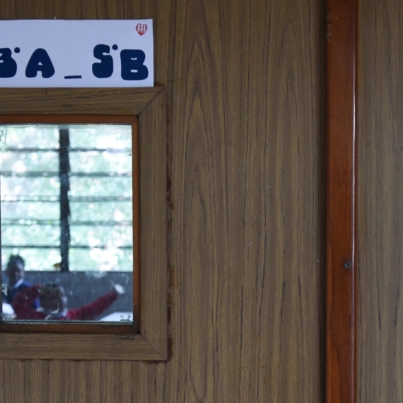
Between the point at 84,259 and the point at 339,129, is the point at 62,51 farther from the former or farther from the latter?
the point at 339,129

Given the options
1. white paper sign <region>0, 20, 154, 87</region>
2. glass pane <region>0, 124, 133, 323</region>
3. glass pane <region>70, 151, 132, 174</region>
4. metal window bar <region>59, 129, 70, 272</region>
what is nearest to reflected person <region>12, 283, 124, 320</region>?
glass pane <region>0, 124, 133, 323</region>

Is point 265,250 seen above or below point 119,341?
above

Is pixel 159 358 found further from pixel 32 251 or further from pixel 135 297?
pixel 32 251

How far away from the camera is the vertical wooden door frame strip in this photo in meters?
1.07

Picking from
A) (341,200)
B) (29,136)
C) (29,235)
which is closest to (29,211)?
(29,235)

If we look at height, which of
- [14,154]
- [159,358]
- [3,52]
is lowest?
[159,358]

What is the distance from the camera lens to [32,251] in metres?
1.13

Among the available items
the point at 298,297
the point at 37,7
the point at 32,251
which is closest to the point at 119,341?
the point at 32,251

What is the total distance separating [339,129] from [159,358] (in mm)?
A: 576

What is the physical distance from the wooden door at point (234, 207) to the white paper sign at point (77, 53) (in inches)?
0.9

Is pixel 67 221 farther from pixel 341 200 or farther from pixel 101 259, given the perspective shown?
pixel 341 200

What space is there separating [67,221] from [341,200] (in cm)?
55

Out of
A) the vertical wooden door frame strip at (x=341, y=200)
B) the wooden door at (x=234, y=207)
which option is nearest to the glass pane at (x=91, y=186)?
Result: the wooden door at (x=234, y=207)

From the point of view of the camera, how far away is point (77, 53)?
1.09 meters
